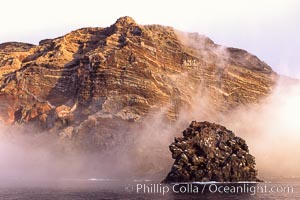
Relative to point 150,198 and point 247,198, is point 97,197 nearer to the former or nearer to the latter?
point 150,198

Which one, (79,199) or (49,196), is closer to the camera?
(79,199)

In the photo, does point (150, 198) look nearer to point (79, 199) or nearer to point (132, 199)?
point (132, 199)

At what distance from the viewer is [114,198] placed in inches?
5728

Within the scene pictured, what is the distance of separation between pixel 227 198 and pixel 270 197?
1503cm

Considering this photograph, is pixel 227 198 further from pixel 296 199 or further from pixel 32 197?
pixel 32 197

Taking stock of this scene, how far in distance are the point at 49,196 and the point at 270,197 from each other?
7463 cm

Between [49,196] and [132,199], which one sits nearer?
[132,199]

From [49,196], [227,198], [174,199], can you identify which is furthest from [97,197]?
[227,198]

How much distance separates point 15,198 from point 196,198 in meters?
59.0

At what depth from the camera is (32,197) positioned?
151 metres

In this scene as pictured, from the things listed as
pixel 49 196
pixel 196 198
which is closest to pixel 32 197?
pixel 49 196

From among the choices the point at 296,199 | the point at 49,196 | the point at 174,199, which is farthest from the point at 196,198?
the point at 49,196

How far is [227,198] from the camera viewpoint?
475 ft

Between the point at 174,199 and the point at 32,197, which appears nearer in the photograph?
the point at 174,199
